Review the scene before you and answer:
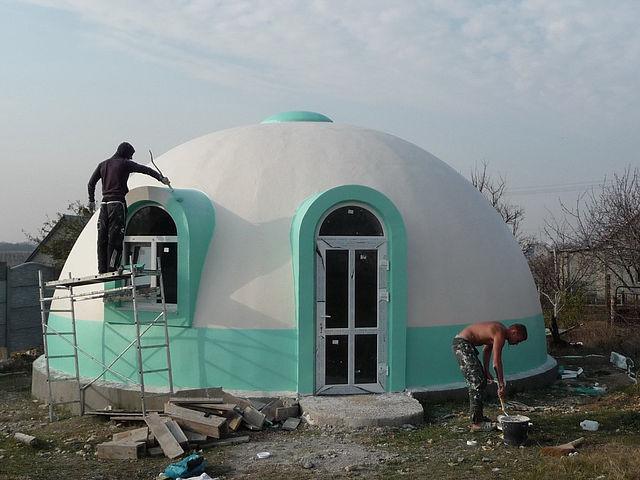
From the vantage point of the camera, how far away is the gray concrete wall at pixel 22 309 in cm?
1473

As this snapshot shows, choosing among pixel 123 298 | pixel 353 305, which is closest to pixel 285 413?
pixel 353 305

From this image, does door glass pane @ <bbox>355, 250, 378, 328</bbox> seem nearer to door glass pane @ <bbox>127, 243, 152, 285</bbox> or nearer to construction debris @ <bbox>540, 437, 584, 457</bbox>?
door glass pane @ <bbox>127, 243, 152, 285</bbox>

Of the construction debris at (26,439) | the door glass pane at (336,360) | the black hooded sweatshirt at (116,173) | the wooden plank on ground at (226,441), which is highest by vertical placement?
the black hooded sweatshirt at (116,173)

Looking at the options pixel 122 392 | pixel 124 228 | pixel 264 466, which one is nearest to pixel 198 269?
pixel 124 228

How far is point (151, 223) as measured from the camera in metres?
9.58

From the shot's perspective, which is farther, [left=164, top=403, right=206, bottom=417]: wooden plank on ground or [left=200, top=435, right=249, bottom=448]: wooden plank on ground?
[left=164, top=403, right=206, bottom=417]: wooden plank on ground

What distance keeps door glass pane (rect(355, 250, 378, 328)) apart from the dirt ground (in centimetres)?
142

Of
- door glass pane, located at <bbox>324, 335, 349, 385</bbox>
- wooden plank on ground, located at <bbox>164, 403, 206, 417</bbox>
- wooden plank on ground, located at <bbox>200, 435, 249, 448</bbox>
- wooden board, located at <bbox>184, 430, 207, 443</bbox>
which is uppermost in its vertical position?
door glass pane, located at <bbox>324, 335, 349, 385</bbox>

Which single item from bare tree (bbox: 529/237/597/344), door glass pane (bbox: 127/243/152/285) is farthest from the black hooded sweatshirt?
bare tree (bbox: 529/237/597/344)

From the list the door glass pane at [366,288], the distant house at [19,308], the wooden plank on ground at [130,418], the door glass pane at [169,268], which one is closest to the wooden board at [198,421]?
the wooden plank on ground at [130,418]

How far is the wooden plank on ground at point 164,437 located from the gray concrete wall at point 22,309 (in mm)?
8530

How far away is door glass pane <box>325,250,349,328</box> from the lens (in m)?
9.08

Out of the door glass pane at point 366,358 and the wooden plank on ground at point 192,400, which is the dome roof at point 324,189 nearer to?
the door glass pane at point 366,358

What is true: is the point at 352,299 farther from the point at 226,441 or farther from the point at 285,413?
the point at 226,441
